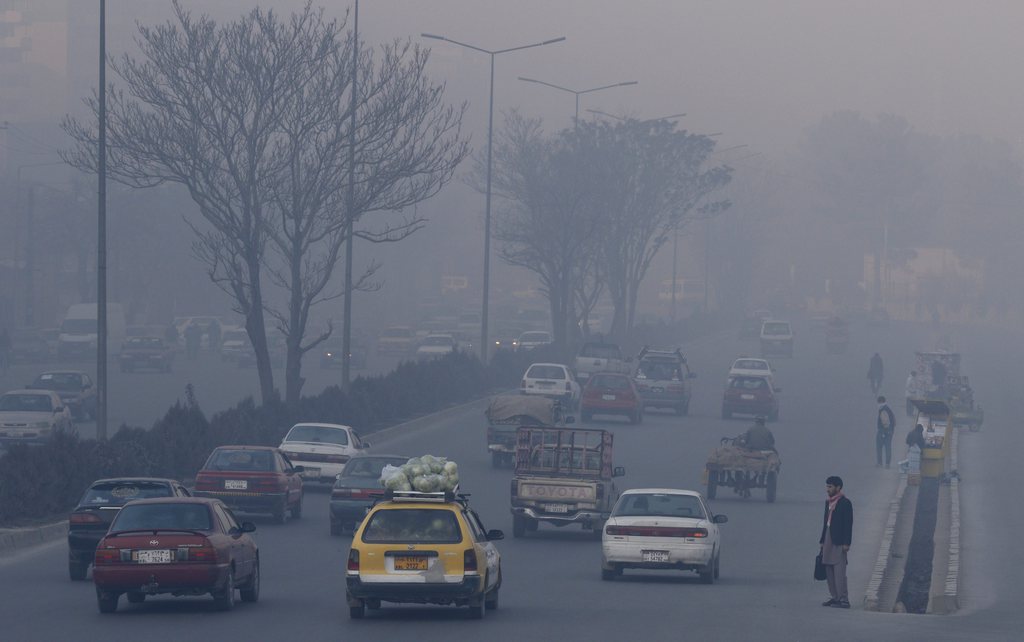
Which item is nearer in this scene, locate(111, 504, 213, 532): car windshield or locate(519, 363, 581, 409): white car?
locate(111, 504, 213, 532): car windshield

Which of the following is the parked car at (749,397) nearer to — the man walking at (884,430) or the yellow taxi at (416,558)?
the man walking at (884,430)

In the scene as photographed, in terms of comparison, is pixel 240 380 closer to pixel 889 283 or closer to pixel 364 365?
pixel 364 365

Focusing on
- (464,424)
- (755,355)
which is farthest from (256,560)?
(755,355)

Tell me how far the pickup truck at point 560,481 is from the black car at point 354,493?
219 centimetres

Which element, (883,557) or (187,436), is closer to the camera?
(883,557)

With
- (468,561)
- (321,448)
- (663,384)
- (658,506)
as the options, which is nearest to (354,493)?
(658,506)

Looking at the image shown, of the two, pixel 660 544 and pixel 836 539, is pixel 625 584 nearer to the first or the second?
pixel 660 544

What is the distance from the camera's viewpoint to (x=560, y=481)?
26609 mm

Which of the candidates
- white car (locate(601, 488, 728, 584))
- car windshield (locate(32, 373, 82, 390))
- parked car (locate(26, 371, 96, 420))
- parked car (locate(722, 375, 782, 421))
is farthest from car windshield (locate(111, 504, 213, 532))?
parked car (locate(722, 375, 782, 421))

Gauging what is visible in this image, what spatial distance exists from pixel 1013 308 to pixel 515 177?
101m

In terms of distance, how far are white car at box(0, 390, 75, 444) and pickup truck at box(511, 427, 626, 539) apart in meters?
14.5

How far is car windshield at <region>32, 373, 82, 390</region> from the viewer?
47500mm

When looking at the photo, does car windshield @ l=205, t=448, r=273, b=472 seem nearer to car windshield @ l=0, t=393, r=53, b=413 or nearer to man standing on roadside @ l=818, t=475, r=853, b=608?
man standing on roadside @ l=818, t=475, r=853, b=608

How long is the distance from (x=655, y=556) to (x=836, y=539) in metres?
3.34
